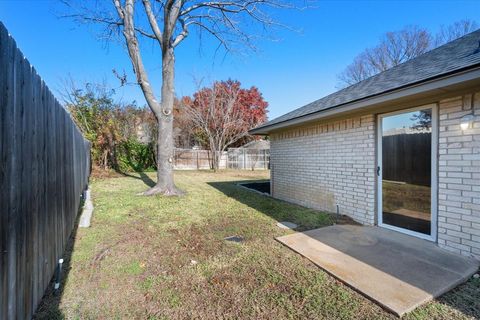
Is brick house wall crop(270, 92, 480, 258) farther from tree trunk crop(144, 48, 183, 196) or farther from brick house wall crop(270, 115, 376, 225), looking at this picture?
tree trunk crop(144, 48, 183, 196)

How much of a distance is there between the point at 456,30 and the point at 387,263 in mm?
24000

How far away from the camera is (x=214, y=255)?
3.29 metres

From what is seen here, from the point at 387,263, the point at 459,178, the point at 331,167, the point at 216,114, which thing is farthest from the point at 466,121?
the point at 216,114

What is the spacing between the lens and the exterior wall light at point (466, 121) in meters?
3.04

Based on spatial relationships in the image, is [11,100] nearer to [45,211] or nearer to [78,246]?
[45,211]

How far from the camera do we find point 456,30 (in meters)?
17.9

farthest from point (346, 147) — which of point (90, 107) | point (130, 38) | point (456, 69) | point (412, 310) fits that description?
point (90, 107)

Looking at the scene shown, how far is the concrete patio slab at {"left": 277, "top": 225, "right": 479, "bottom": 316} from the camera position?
231 centimetres

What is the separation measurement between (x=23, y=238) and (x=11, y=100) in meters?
0.95

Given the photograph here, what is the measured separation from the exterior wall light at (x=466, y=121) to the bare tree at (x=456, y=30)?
21.6m

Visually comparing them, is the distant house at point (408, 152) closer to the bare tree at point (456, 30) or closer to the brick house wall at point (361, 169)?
the brick house wall at point (361, 169)

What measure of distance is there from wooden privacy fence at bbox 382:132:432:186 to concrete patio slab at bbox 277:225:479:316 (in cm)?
105

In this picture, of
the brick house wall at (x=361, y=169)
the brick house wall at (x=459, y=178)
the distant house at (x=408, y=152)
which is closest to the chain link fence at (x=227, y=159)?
the brick house wall at (x=361, y=169)

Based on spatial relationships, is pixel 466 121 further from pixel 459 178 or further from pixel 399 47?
pixel 399 47
